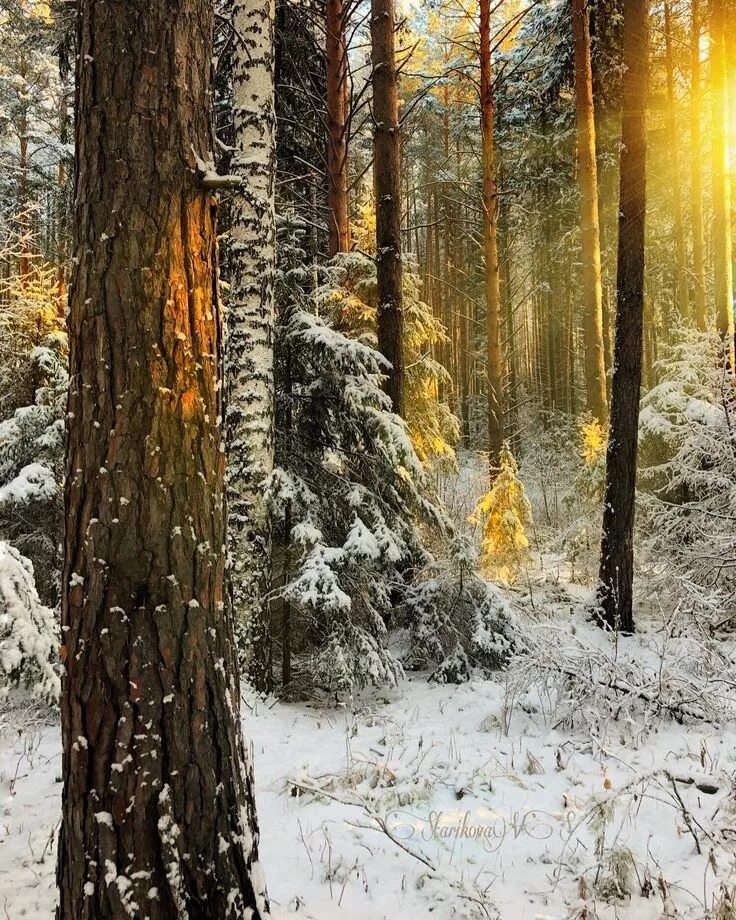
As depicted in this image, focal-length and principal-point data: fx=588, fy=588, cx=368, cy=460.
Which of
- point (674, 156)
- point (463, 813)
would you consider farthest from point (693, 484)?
point (674, 156)

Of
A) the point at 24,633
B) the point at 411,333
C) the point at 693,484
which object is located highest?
the point at 411,333

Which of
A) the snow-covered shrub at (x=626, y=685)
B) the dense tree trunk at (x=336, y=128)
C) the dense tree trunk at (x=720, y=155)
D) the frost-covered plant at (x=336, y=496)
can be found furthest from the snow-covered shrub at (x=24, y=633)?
the dense tree trunk at (x=720, y=155)

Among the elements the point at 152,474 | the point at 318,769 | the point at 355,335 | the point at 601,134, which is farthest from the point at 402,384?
the point at 601,134

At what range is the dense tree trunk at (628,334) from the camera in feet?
22.7

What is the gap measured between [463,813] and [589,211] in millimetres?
10623

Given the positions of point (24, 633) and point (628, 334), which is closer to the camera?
point (24, 633)

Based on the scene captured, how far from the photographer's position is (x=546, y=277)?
24.6 metres

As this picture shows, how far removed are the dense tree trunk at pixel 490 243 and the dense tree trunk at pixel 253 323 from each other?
588 cm

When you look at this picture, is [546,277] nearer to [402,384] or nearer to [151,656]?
[402,384]

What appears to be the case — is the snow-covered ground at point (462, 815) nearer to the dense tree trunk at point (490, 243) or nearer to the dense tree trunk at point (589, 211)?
the dense tree trunk at point (490, 243)

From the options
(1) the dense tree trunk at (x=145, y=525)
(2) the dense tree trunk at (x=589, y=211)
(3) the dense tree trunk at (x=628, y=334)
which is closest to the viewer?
(1) the dense tree trunk at (x=145, y=525)

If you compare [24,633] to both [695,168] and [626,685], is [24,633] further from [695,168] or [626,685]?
[695,168]

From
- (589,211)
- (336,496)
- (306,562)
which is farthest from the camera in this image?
(589,211)

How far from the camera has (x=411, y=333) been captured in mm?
9305
